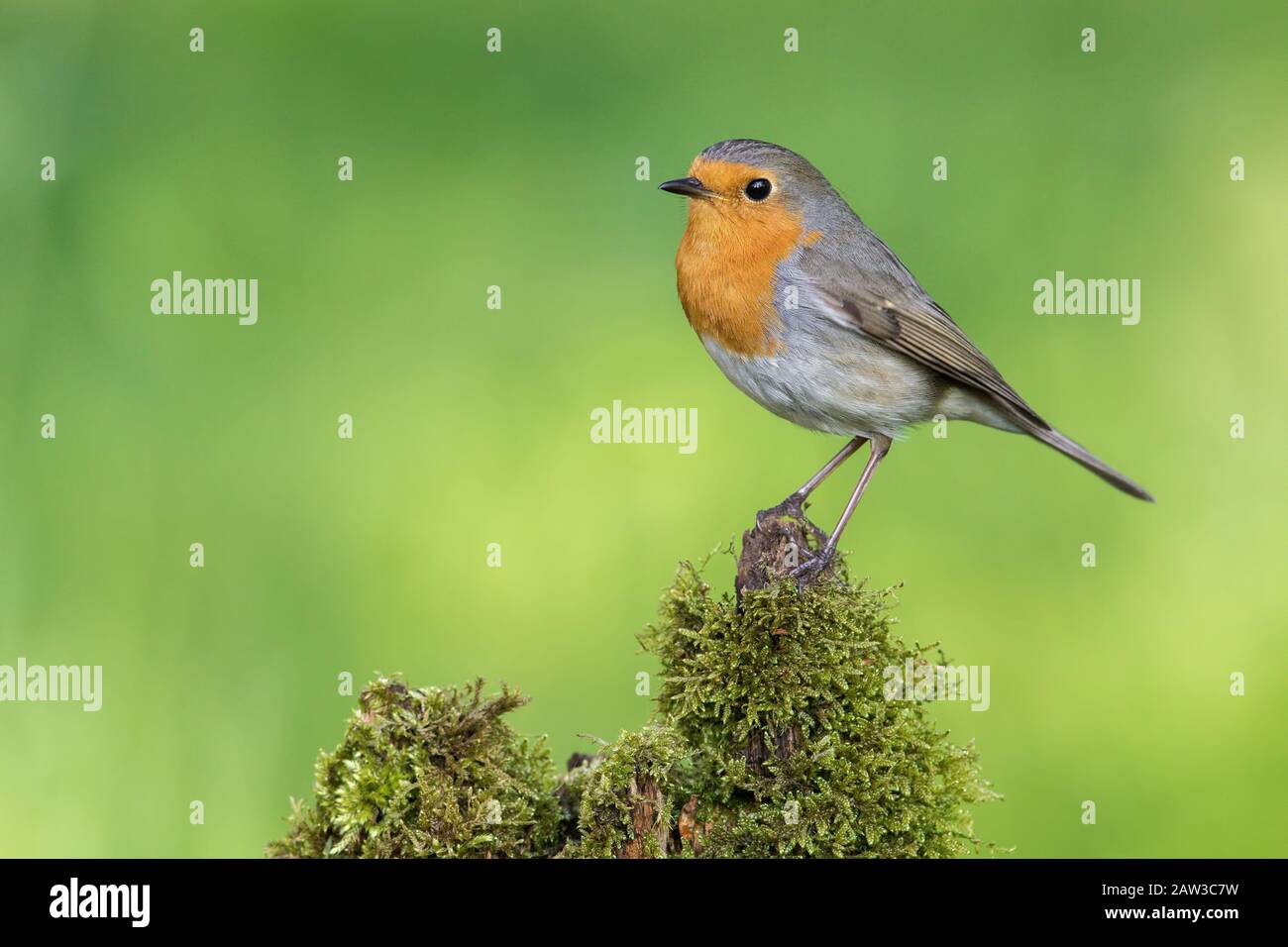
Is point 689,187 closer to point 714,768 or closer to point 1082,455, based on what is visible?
point 1082,455

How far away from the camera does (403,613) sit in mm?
6496

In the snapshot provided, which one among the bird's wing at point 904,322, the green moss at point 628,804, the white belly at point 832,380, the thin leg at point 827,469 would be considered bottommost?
the green moss at point 628,804

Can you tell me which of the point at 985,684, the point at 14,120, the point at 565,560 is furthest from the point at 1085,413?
the point at 14,120

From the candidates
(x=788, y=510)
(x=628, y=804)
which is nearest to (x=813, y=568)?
(x=788, y=510)

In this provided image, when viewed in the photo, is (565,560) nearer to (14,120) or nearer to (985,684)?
(985,684)

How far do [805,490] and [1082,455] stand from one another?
1220mm

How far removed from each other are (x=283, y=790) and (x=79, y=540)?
154cm

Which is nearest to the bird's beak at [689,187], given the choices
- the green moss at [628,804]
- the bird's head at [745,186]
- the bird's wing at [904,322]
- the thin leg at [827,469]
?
the bird's head at [745,186]

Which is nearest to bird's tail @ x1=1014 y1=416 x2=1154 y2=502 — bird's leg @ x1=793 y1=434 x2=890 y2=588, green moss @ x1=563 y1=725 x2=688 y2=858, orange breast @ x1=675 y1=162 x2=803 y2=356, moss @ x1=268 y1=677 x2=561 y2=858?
bird's leg @ x1=793 y1=434 x2=890 y2=588

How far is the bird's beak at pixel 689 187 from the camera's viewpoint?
16.8 feet

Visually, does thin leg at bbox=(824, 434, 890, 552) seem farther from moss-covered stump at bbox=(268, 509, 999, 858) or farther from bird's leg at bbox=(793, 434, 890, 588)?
moss-covered stump at bbox=(268, 509, 999, 858)

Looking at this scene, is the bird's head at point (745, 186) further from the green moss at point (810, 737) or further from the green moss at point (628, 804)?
the green moss at point (628, 804)

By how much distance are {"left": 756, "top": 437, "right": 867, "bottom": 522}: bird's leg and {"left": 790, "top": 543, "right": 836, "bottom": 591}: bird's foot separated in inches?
9.6

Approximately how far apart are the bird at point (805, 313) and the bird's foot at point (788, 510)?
210 millimetres
